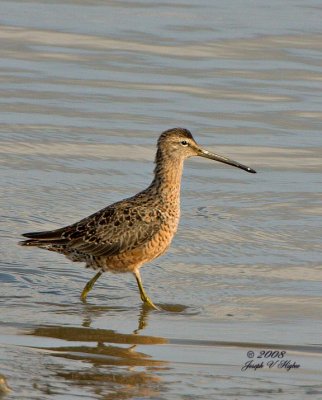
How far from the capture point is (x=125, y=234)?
8594 millimetres

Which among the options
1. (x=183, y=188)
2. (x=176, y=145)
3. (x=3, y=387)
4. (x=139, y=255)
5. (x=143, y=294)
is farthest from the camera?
(x=183, y=188)

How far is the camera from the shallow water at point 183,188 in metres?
6.64

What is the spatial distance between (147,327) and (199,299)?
2.51 ft

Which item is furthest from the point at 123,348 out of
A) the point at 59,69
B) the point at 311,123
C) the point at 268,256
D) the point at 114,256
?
the point at 59,69

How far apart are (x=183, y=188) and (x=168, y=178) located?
195cm

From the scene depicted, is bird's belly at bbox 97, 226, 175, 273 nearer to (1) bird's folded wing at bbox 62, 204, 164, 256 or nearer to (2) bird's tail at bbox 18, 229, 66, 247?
(1) bird's folded wing at bbox 62, 204, 164, 256

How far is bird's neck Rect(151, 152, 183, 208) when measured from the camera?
8.77 m

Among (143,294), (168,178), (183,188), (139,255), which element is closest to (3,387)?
(143,294)

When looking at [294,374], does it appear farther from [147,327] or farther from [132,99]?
[132,99]

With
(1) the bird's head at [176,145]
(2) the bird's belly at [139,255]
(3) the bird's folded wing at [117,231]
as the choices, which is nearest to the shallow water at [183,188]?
(2) the bird's belly at [139,255]

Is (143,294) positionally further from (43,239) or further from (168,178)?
(168,178)

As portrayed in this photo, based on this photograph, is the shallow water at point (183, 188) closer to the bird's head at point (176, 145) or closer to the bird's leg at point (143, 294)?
the bird's leg at point (143, 294)

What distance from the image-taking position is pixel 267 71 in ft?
47.2

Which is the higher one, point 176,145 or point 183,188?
point 176,145
